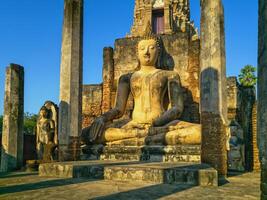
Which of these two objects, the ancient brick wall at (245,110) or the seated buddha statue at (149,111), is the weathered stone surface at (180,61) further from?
the ancient brick wall at (245,110)

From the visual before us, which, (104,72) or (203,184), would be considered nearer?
(203,184)

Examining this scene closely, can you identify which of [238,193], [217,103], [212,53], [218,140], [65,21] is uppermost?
[65,21]

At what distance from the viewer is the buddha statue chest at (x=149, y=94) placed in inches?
403

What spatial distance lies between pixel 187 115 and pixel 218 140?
495 cm

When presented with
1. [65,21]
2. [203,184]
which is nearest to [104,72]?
[65,21]

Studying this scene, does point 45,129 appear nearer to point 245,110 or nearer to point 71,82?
point 71,82

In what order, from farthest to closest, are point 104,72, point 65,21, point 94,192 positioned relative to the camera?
point 104,72 < point 65,21 < point 94,192

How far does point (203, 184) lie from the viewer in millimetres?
5141

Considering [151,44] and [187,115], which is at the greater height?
[151,44]

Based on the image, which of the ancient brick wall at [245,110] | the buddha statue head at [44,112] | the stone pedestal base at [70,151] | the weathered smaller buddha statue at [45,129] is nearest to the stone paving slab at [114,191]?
the stone pedestal base at [70,151]

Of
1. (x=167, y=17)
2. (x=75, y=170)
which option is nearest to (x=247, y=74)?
(x=167, y=17)

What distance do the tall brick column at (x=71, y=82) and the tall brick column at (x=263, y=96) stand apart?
17.6 feet

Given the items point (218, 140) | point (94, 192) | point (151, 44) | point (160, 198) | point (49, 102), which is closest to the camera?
point (160, 198)

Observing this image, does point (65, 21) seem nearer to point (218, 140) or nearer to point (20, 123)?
point (20, 123)
